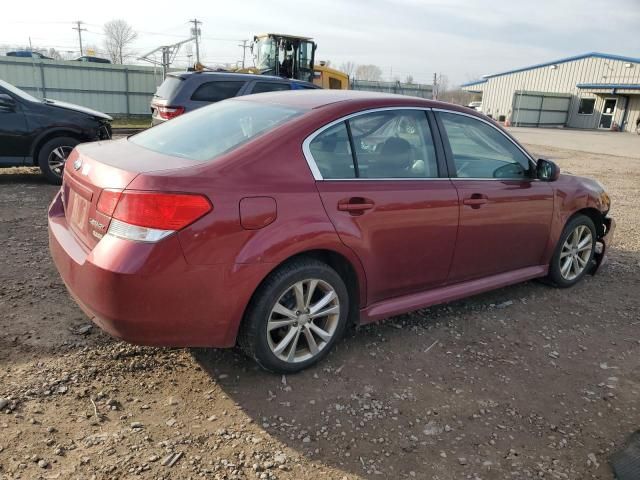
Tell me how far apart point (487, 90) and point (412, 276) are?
4623cm

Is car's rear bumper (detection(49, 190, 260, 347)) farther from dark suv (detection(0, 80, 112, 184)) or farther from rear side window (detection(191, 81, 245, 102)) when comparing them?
rear side window (detection(191, 81, 245, 102))

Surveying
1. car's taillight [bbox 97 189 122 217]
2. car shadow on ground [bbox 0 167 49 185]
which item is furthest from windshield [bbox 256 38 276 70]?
car's taillight [bbox 97 189 122 217]

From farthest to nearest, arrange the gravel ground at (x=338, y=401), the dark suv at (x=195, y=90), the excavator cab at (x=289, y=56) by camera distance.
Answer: the excavator cab at (x=289, y=56) < the dark suv at (x=195, y=90) < the gravel ground at (x=338, y=401)

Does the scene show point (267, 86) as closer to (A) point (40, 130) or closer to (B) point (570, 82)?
(A) point (40, 130)

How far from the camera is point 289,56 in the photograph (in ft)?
58.1

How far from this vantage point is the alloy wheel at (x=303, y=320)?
2.97 meters

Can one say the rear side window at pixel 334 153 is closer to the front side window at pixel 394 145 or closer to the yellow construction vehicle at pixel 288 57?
the front side window at pixel 394 145

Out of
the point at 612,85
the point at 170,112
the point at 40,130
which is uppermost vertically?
the point at 612,85

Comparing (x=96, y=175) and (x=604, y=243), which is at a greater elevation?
(x=96, y=175)

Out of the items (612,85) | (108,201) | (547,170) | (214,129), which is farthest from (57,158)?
(612,85)

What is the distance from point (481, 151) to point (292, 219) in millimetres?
1942

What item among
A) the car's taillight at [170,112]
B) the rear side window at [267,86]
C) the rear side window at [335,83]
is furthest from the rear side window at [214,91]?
the rear side window at [335,83]

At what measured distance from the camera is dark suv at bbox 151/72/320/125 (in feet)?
31.0

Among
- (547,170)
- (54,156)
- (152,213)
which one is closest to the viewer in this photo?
(152,213)
